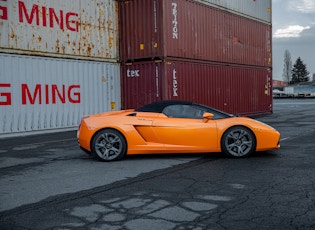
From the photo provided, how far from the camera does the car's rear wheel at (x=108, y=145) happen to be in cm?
722

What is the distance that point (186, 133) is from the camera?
7.26 meters

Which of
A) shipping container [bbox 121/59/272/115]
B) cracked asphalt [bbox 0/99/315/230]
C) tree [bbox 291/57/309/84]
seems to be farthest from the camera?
tree [bbox 291/57/309/84]

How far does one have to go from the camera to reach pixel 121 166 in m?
6.76

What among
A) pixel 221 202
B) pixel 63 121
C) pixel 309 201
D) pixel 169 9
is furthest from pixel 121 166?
pixel 169 9

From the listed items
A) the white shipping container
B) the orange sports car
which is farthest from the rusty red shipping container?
the orange sports car

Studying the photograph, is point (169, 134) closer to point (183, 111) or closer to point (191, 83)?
point (183, 111)

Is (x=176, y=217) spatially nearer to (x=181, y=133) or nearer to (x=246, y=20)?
(x=181, y=133)

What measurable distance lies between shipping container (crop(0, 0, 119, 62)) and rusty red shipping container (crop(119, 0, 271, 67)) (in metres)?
0.69

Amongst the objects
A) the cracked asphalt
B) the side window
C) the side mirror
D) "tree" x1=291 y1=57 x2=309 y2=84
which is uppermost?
"tree" x1=291 y1=57 x2=309 y2=84

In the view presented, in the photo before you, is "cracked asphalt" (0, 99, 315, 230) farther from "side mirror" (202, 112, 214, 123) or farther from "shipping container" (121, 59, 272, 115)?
"shipping container" (121, 59, 272, 115)

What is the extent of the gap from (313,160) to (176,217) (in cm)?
406

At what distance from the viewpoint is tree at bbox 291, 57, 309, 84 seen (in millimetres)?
114188

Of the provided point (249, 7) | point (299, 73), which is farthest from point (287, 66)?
point (249, 7)

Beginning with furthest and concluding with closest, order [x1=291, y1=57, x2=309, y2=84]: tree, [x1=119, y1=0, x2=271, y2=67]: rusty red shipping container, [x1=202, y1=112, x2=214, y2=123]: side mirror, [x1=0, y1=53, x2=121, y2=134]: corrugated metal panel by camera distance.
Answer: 1. [x1=291, y1=57, x2=309, y2=84]: tree
2. [x1=119, y1=0, x2=271, y2=67]: rusty red shipping container
3. [x1=0, y1=53, x2=121, y2=134]: corrugated metal panel
4. [x1=202, y1=112, x2=214, y2=123]: side mirror
